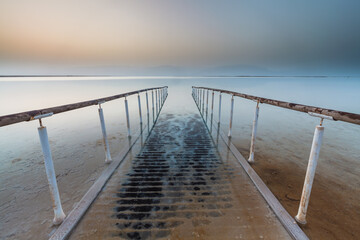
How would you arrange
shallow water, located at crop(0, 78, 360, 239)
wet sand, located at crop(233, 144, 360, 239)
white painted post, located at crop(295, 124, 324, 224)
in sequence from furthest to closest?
1. shallow water, located at crop(0, 78, 360, 239)
2. wet sand, located at crop(233, 144, 360, 239)
3. white painted post, located at crop(295, 124, 324, 224)

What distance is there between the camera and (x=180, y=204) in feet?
6.00

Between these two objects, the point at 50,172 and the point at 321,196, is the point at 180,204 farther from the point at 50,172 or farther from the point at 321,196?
the point at 321,196

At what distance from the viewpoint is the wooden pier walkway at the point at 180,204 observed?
4.89ft

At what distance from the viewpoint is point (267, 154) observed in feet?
11.7

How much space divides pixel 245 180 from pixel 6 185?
353 centimetres

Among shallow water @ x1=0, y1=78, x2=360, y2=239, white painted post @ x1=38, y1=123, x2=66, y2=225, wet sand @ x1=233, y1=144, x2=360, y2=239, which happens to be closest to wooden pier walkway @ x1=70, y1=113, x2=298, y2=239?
white painted post @ x1=38, y1=123, x2=66, y2=225

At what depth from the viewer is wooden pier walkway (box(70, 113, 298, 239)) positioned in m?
1.49

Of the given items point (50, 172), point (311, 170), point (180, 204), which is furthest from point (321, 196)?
point (50, 172)

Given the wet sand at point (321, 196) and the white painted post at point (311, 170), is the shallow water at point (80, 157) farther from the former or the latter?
the white painted post at point (311, 170)

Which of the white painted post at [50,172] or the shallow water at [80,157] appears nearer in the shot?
the white painted post at [50,172]

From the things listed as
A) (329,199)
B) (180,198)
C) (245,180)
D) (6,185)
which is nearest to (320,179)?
(329,199)

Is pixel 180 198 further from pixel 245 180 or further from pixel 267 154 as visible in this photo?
pixel 267 154

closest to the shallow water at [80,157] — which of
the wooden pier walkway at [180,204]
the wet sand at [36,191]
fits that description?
the wet sand at [36,191]

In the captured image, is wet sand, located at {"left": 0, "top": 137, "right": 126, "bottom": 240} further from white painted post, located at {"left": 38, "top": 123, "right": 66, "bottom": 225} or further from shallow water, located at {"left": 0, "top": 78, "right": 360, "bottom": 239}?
white painted post, located at {"left": 38, "top": 123, "right": 66, "bottom": 225}
